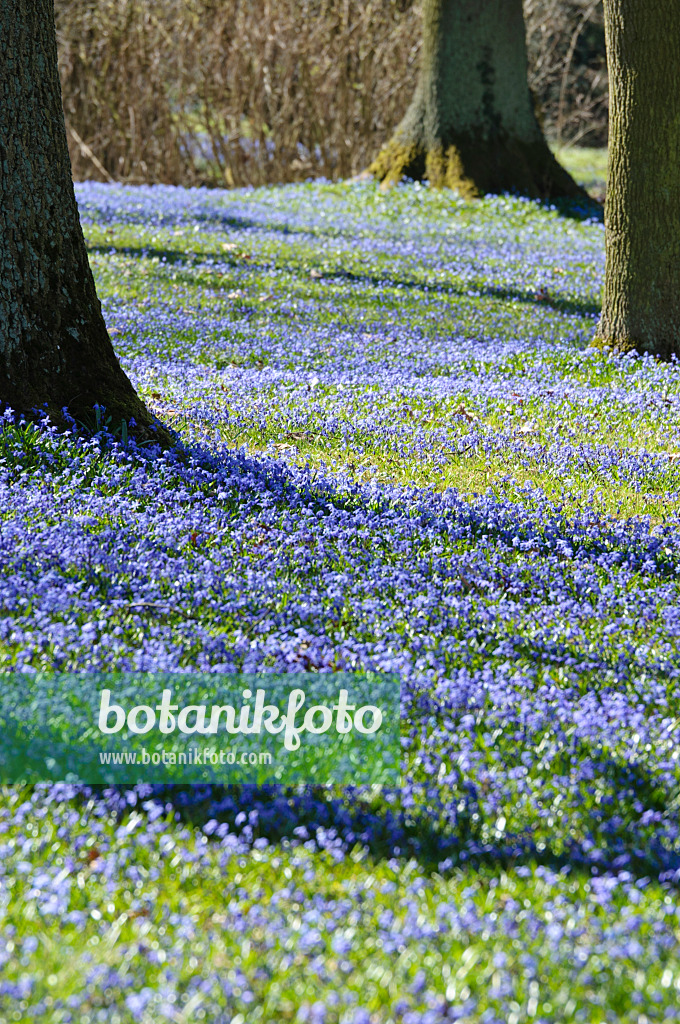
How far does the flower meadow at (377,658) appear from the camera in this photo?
7.48 feet

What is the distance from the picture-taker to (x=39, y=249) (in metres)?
4.79

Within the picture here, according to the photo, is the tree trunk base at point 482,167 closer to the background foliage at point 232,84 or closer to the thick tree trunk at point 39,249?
the background foliage at point 232,84

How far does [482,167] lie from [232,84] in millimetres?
6027

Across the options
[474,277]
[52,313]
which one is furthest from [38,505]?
[474,277]

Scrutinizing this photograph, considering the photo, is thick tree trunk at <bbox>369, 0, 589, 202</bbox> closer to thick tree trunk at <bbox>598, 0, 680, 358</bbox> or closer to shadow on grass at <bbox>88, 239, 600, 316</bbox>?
shadow on grass at <bbox>88, 239, 600, 316</bbox>

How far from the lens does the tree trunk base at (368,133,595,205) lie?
14.1 meters

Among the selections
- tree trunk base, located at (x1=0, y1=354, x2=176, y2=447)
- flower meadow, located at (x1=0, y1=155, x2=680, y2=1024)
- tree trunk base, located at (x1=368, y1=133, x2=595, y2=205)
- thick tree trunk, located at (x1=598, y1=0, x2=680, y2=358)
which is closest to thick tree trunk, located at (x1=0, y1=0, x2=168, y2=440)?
tree trunk base, located at (x1=0, y1=354, x2=176, y2=447)

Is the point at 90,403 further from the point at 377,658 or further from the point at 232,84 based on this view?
the point at 232,84

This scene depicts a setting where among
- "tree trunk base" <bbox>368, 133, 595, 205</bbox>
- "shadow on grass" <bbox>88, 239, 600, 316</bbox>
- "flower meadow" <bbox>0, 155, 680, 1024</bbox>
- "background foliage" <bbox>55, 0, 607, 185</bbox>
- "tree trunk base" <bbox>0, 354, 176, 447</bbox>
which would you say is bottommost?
"flower meadow" <bbox>0, 155, 680, 1024</bbox>

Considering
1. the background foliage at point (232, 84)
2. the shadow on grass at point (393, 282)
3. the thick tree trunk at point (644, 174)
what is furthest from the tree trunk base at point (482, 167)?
the thick tree trunk at point (644, 174)

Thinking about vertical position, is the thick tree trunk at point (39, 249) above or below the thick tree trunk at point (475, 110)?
below

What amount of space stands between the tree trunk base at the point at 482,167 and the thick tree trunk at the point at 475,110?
0.05ft

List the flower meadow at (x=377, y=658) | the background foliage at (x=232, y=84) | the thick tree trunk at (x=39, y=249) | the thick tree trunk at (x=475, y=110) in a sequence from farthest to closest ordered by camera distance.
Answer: the background foliage at (x=232, y=84) < the thick tree trunk at (x=475, y=110) < the thick tree trunk at (x=39, y=249) < the flower meadow at (x=377, y=658)

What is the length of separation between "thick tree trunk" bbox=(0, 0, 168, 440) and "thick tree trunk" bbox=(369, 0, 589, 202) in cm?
1018
